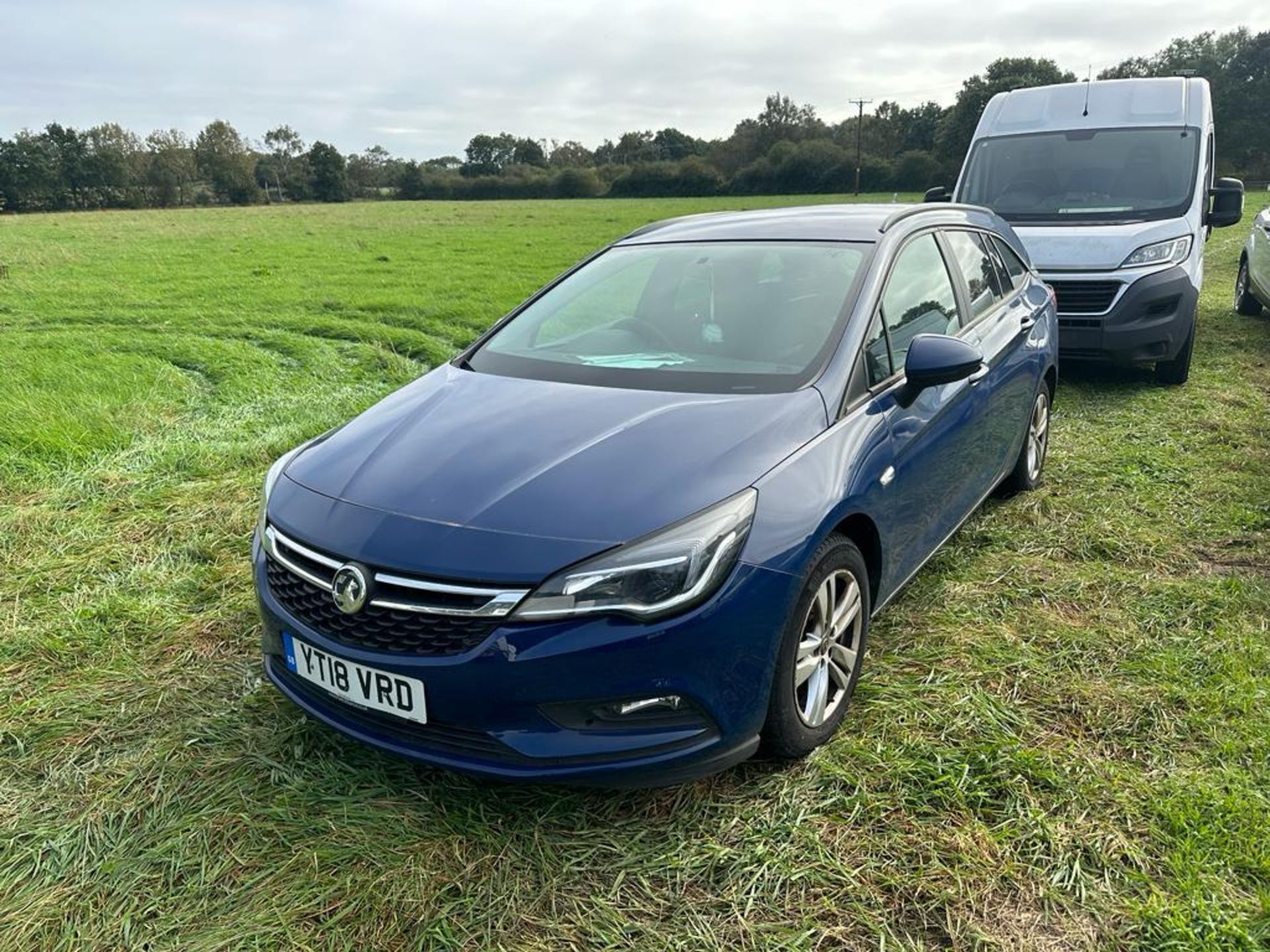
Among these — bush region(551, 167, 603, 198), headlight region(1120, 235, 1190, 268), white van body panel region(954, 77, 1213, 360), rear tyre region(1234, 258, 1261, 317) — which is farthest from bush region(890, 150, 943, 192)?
headlight region(1120, 235, 1190, 268)

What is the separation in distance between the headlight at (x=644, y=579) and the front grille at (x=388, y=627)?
0.54 ft

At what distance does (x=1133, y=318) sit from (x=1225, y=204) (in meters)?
1.88

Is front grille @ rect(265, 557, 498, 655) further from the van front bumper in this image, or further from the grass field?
the van front bumper

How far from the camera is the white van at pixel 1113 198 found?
21.9 ft

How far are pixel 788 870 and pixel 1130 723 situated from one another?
1.33 metres

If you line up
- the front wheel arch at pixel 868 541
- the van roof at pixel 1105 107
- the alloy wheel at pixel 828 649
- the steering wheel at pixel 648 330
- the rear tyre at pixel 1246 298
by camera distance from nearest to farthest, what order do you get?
the alloy wheel at pixel 828 649 < the front wheel arch at pixel 868 541 < the steering wheel at pixel 648 330 < the van roof at pixel 1105 107 < the rear tyre at pixel 1246 298

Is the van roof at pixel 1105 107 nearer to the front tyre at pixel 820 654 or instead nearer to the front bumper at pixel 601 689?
the front tyre at pixel 820 654

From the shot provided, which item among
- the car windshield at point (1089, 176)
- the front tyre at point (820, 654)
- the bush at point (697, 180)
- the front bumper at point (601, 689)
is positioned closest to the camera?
the front bumper at point (601, 689)

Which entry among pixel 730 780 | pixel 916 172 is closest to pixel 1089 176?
pixel 730 780

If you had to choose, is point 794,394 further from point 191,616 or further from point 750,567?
point 191,616

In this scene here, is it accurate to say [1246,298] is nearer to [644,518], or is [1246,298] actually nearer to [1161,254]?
[1161,254]

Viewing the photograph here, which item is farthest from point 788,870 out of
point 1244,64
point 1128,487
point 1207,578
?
point 1244,64

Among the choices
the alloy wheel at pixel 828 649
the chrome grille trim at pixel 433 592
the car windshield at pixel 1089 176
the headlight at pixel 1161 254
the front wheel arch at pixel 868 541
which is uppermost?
the car windshield at pixel 1089 176

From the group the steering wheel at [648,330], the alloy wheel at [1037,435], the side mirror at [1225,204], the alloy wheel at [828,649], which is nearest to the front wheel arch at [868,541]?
the alloy wheel at [828,649]
